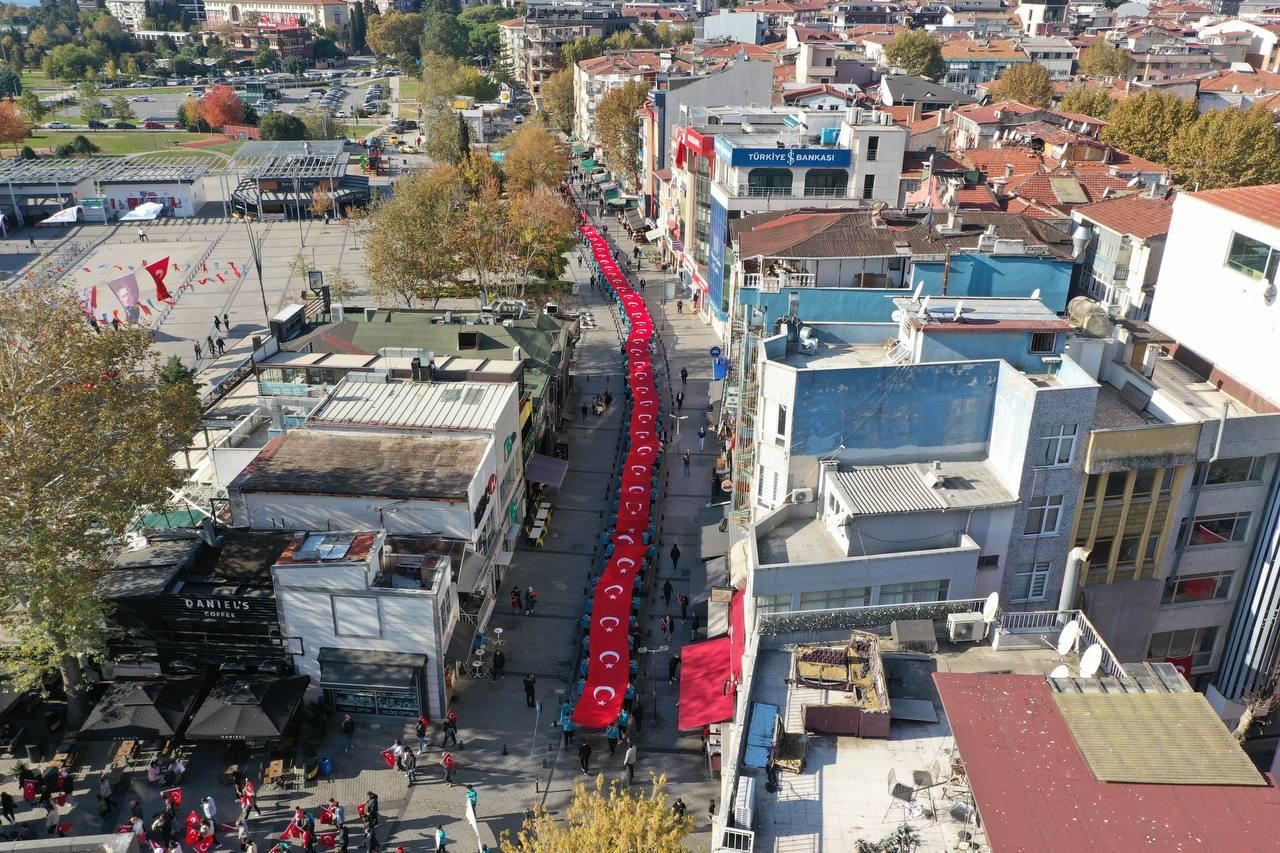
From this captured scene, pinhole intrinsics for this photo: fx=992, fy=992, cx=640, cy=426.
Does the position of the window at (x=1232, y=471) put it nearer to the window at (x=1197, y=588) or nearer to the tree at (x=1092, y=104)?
the window at (x=1197, y=588)

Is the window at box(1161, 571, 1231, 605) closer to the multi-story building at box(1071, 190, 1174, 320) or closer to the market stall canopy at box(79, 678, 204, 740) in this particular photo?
the multi-story building at box(1071, 190, 1174, 320)

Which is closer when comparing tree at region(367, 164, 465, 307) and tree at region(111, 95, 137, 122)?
tree at region(367, 164, 465, 307)

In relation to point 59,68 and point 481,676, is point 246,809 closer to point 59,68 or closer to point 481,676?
point 481,676

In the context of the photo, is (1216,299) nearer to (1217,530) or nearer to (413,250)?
(1217,530)

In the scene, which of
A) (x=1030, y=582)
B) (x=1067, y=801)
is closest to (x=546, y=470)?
(x=1030, y=582)

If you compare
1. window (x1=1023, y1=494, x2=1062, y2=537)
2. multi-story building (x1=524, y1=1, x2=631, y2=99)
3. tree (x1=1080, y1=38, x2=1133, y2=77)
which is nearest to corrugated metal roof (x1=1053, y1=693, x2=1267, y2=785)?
window (x1=1023, y1=494, x2=1062, y2=537)

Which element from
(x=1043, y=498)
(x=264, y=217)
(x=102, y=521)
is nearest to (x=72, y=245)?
(x=264, y=217)

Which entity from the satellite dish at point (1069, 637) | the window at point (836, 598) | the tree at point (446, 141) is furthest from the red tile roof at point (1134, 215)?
the tree at point (446, 141)
